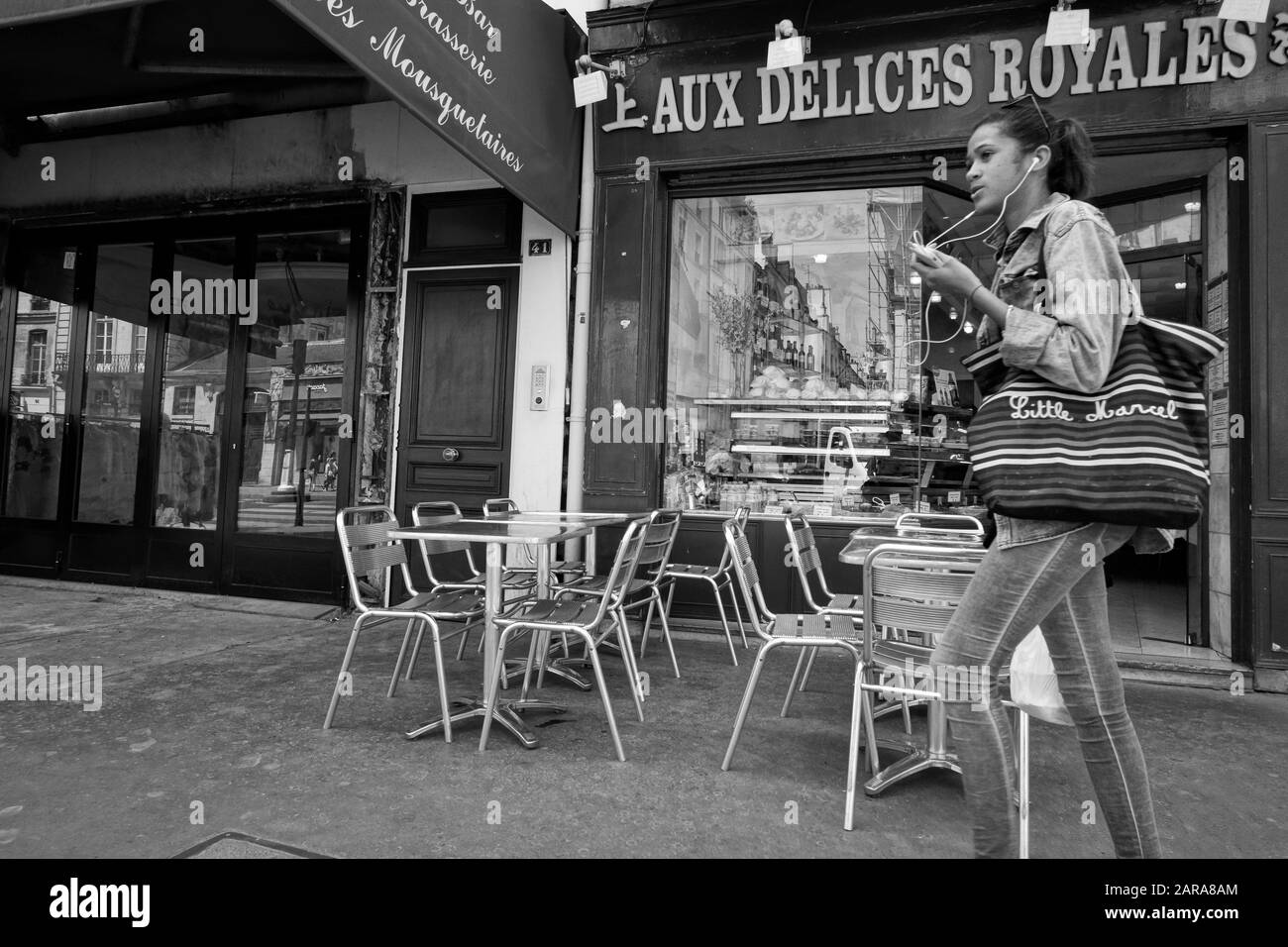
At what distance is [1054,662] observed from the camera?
183 centimetres

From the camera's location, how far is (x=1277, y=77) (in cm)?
462

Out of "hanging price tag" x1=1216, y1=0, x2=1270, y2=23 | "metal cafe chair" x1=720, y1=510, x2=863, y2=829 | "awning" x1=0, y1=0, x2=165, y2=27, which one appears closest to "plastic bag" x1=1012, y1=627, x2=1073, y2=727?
"metal cafe chair" x1=720, y1=510, x2=863, y2=829

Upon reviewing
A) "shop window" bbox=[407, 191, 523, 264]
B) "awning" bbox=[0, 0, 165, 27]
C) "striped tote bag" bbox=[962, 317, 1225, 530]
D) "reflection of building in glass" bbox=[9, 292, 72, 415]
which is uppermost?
"awning" bbox=[0, 0, 165, 27]

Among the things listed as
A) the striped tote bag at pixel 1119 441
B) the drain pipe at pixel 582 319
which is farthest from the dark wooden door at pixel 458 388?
the striped tote bag at pixel 1119 441

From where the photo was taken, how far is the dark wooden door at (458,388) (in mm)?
6180

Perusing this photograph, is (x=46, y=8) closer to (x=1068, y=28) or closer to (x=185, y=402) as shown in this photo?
(x=185, y=402)

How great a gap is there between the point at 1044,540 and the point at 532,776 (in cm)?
205

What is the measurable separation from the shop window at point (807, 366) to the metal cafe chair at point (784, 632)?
266cm

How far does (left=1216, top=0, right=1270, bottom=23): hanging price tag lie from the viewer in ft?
14.3

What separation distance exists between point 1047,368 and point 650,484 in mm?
4206

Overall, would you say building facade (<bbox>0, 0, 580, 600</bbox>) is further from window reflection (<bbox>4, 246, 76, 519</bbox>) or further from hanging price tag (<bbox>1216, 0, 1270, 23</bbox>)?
hanging price tag (<bbox>1216, 0, 1270, 23</bbox>)

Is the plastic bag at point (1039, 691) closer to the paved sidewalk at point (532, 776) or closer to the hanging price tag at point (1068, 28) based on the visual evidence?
the paved sidewalk at point (532, 776)

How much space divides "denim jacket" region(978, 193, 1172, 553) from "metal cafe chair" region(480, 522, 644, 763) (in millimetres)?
1678
